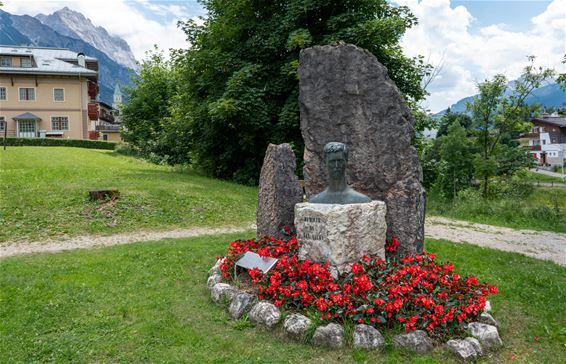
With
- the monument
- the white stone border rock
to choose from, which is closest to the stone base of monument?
the monument

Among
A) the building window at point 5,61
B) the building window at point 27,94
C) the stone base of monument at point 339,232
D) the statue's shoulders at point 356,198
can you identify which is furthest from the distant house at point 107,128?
the statue's shoulders at point 356,198

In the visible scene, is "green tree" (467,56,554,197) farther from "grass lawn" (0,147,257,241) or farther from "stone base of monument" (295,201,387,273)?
"stone base of monument" (295,201,387,273)

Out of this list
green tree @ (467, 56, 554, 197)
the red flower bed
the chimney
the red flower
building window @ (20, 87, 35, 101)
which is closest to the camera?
the red flower bed

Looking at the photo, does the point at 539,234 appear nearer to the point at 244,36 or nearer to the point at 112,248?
the point at 112,248

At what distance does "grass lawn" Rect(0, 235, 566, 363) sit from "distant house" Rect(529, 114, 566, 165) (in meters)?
65.9

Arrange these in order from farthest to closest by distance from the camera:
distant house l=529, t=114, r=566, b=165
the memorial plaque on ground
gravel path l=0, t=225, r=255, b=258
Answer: distant house l=529, t=114, r=566, b=165 < gravel path l=0, t=225, r=255, b=258 < the memorial plaque on ground

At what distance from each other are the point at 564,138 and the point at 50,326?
75.6 metres

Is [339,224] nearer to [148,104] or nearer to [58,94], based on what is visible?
[148,104]

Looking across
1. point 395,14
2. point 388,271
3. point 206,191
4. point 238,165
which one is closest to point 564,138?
point 395,14

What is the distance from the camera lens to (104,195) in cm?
1486

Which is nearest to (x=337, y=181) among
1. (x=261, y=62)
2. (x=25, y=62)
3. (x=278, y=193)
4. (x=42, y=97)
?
(x=278, y=193)

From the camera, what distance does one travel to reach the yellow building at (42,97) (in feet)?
163

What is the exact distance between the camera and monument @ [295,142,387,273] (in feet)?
22.1

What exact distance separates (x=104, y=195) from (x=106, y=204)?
1.77 ft
